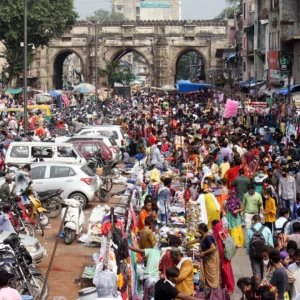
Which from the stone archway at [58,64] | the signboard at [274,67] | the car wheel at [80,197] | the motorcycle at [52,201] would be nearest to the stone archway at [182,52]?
the stone archway at [58,64]

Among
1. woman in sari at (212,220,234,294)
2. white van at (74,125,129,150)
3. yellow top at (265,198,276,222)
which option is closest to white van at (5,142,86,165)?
white van at (74,125,129,150)

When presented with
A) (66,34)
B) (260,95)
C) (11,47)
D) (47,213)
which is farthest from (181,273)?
(66,34)

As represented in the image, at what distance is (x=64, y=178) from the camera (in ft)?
64.1

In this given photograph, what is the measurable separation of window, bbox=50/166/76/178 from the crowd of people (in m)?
1.95

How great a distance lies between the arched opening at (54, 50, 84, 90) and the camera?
3389 inches

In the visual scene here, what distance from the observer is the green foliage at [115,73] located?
81688 mm

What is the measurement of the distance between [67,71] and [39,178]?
91063 mm

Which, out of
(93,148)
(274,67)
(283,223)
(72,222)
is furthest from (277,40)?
(283,223)

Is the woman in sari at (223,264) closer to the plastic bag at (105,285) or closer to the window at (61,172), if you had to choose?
the plastic bag at (105,285)

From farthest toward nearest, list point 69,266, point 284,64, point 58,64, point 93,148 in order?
1. point 58,64
2. point 284,64
3. point 93,148
4. point 69,266

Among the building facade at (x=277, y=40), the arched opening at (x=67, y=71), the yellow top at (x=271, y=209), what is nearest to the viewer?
the yellow top at (x=271, y=209)

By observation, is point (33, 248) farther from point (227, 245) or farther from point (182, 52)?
point (182, 52)

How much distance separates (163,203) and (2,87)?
54.6 metres

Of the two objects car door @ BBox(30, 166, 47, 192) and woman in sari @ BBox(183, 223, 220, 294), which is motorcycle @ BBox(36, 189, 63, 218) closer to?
car door @ BBox(30, 166, 47, 192)
